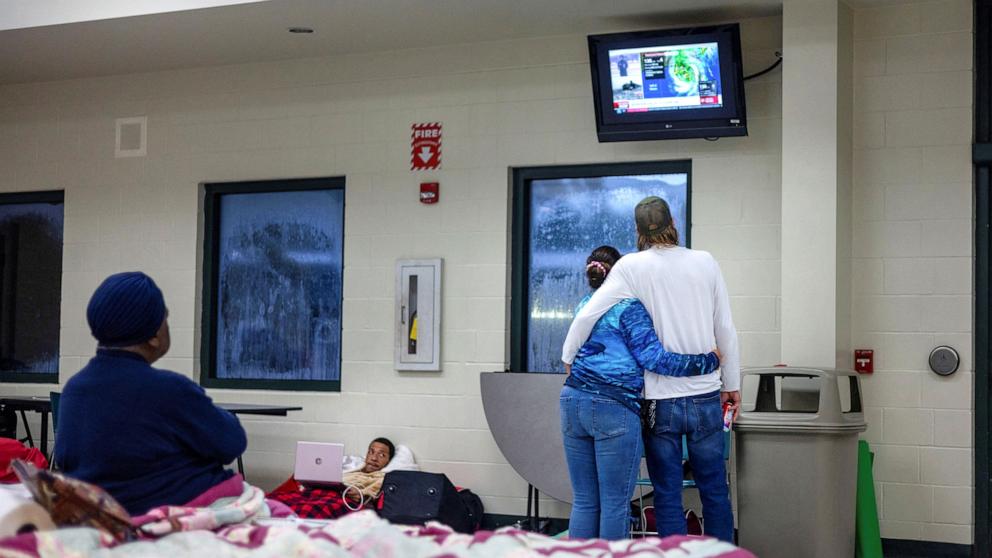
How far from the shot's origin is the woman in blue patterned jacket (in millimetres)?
3994

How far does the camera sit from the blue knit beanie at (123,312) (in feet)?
8.66

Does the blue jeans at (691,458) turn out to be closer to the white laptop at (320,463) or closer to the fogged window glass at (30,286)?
the white laptop at (320,463)

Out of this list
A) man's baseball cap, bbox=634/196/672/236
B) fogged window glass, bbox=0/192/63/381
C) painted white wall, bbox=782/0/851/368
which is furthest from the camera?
fogged window glass, bbox=0/192/63/381

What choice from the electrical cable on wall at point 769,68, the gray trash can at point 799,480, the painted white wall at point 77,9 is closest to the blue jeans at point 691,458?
the gray trash can at point 799,480

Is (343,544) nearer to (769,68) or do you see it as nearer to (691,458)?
(691,458)

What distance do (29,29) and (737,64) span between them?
380 centimetres

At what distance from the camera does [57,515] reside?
2.30 m

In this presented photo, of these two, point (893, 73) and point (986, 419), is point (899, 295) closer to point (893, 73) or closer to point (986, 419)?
point (986, 419)

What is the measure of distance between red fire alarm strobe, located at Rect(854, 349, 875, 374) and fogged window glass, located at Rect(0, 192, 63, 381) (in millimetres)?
4950

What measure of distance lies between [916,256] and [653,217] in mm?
1951

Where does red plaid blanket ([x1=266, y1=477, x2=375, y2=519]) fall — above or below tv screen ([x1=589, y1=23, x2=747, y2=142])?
below

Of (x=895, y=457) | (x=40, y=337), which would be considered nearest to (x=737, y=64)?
(x=895, y=457)

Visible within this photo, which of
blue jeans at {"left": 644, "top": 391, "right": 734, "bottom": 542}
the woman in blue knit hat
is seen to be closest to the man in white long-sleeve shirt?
blue jeans at {"left": 644, "top": 391, "right": 734, "bottom": 542}

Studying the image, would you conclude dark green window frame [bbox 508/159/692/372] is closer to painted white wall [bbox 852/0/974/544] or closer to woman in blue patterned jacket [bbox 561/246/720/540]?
painted white wall [bbox 852/0/974/544]
